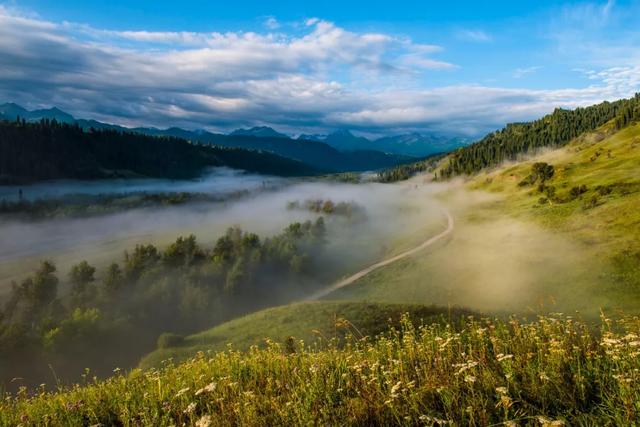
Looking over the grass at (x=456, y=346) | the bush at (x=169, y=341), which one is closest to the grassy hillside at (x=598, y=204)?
the grass at (x=456, y=346)

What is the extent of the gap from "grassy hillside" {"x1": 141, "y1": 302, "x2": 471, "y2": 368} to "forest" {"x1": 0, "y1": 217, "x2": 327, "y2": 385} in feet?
28.5

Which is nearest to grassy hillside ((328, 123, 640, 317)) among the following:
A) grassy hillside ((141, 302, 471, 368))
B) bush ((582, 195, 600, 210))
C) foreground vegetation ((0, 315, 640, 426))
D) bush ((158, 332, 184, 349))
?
bush ((582, 195, 600, 210))

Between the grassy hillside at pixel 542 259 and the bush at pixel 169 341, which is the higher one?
the grassy hillside at pixel 542 259

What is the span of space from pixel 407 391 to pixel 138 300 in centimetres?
11295

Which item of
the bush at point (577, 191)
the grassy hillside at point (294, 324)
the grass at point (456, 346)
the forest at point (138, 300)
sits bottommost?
the forest at point (138, 300)

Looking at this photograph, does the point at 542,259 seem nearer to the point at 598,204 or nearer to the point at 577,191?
the point at 598,204

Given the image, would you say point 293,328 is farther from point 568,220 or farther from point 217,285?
point 568,220

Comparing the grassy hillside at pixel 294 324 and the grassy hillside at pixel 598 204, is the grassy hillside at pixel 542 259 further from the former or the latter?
the grassy hillside at pixel 294 324

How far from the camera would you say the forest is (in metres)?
82.7

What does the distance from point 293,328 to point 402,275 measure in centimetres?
4688

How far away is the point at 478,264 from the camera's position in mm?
99625

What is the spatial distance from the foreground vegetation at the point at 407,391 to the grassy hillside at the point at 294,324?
43.3 m

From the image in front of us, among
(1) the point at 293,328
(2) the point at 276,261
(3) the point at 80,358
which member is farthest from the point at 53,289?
(1) the point at 293,328

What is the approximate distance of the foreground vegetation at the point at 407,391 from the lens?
259 inches
